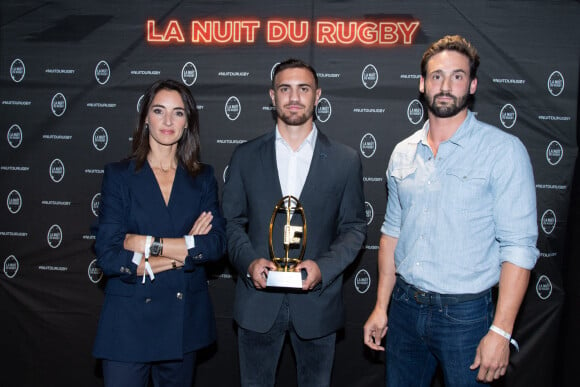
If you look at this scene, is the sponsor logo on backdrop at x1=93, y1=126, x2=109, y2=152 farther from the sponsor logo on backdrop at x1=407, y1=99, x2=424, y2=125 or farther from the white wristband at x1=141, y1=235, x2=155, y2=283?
the sponsor logo on backdrop at x1=407, y1=99, x2=424, y2=125

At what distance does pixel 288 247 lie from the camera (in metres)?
2.54

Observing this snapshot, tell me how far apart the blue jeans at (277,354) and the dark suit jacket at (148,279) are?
22 centimetres

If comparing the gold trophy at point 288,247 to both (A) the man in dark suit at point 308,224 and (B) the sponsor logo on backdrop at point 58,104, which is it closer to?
(A) the man in dark suit at point 308,224

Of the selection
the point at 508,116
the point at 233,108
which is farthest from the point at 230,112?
the point at 508,116

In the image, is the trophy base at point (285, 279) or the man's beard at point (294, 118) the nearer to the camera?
the trophy base at point (285, 279)

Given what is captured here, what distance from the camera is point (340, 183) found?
2.73m

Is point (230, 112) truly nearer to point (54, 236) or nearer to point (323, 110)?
point (323, 110)

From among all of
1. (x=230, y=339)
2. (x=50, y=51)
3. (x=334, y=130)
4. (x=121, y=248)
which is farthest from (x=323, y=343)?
(x=50, y=51)

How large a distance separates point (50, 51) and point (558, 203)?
384 centimetres

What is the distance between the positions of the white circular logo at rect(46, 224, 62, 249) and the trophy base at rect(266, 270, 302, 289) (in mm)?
2217

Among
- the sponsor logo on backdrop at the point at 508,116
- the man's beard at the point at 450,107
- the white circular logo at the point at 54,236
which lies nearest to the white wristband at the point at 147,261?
the man's beard at the point at 450,107

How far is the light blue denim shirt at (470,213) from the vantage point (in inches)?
84.6

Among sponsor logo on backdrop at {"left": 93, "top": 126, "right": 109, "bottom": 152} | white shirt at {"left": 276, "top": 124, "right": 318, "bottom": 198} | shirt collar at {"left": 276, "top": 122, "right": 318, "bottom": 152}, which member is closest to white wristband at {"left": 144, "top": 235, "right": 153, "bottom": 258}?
white shirt at {"left": 276, "top": 124, "right": 318, "bottom": 198}

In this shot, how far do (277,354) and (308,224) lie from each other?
27.0 inches
